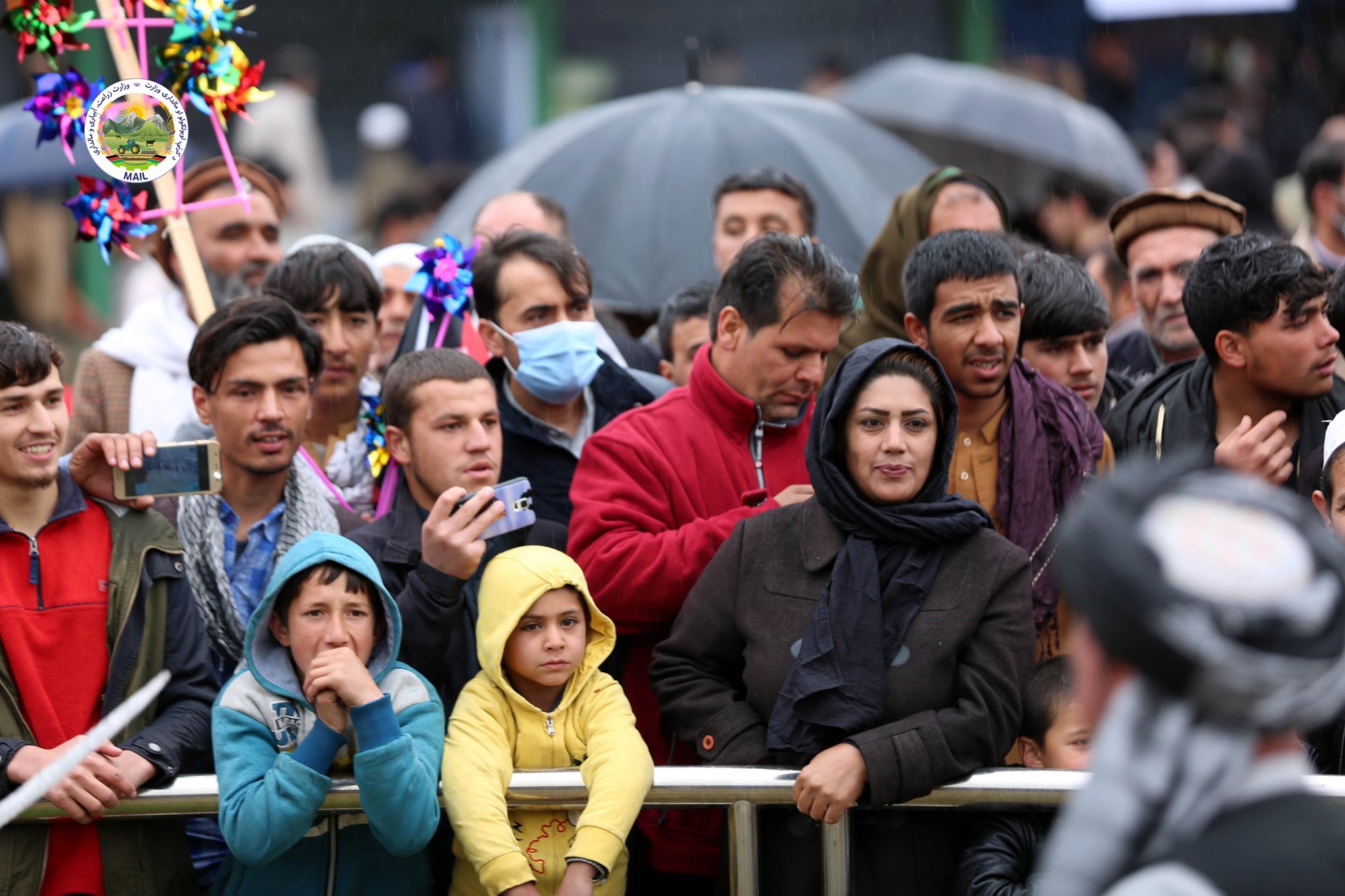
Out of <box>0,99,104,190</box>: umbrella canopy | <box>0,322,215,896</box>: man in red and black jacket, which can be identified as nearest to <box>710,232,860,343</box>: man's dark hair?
<box>0,322,215,896</box>: man in red and black jacket

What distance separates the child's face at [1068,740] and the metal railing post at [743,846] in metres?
0.79

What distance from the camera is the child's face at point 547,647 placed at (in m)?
3.96

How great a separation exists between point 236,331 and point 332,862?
4.97 feet

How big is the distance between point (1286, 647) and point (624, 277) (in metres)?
5.76

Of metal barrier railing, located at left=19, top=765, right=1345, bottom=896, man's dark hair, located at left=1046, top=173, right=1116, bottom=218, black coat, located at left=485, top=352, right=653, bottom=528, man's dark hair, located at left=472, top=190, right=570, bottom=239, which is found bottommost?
metal barrier railing, located at left=19, top=765, right=1345, bottom=896

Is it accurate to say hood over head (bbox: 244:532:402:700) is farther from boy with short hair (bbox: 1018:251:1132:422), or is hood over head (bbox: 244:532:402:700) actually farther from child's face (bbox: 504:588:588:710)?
boy with short hair (bbox: 1018:251:1132:422)

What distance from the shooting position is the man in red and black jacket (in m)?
3.78

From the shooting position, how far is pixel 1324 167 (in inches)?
287

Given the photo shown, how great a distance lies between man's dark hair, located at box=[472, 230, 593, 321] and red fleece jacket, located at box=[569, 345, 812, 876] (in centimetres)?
68

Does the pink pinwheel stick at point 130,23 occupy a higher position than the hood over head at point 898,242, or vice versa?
the pink pinwheel stick at point 130,23

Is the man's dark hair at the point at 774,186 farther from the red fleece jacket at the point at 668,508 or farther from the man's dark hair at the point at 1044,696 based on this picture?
the man's dark hair at the point at 1044,696

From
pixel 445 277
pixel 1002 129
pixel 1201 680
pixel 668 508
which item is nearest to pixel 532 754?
pixel 668 508

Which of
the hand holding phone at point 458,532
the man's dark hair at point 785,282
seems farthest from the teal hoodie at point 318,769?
the man's dark hair at point 785,282

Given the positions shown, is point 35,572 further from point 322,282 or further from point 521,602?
point 322,282
